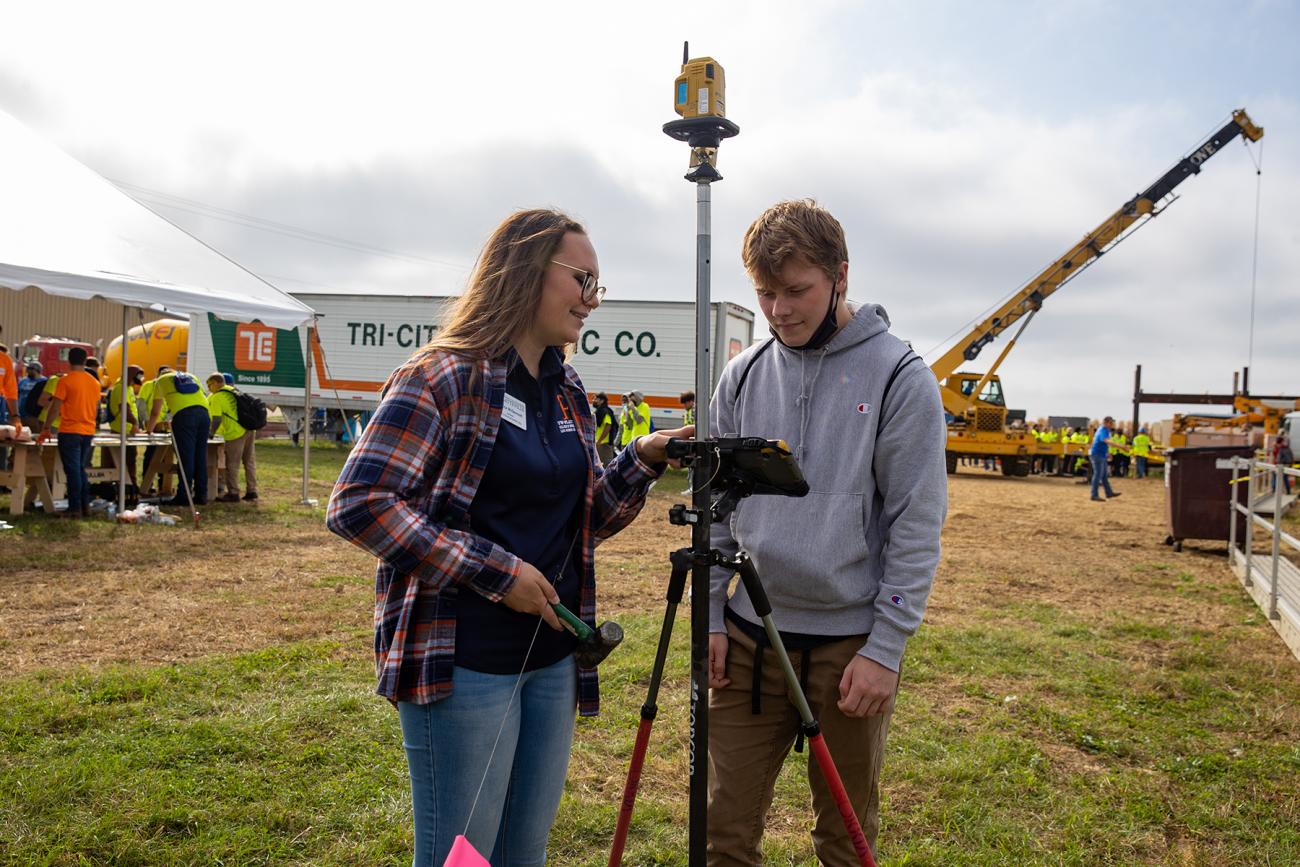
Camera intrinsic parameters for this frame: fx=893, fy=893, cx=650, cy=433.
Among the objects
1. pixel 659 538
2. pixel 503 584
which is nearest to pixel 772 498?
pixel 503 584

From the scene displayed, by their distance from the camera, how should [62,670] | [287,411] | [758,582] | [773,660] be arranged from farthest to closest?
[287,411]
[62,670]
[773,660]
[758,582]

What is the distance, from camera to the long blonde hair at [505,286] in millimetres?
1816

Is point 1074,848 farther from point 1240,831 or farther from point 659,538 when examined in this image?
point 659,538

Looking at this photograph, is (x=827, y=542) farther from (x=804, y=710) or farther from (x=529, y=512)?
(x=529, y=512)

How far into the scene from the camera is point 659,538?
1086 centimetres

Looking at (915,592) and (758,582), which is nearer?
(758,582)

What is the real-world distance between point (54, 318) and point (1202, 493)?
44.7m

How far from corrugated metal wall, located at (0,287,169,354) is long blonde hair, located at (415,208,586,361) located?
136ft

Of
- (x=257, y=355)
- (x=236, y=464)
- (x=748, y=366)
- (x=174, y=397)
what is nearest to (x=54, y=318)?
(x=257, y=355)

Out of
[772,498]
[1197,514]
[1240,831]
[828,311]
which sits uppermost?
[828,311]

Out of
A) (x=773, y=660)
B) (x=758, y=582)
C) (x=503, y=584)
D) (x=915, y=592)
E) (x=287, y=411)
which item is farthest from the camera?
(x=287, y=411)

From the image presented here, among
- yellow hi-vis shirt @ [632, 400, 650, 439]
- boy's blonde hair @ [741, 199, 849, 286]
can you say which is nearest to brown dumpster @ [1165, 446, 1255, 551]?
yellow hi-vis shirt @ [632, 400, 650, 439]

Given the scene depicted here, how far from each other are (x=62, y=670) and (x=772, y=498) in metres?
4.46

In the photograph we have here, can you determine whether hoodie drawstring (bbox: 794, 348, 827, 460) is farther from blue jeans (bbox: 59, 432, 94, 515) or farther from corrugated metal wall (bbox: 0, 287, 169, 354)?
corrugated metal wall (bbox: 0, 287, 169, 354)
